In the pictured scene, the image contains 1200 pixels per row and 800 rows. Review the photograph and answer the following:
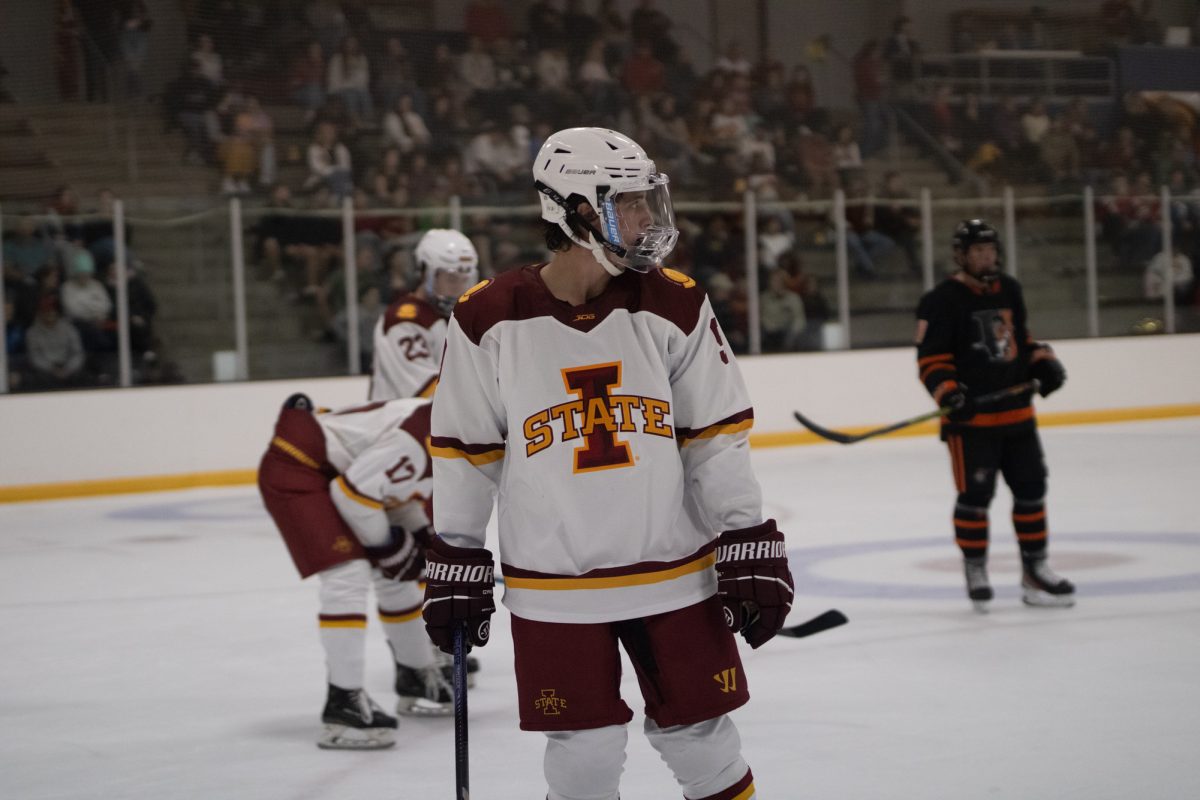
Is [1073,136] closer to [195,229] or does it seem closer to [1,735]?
[195,229]

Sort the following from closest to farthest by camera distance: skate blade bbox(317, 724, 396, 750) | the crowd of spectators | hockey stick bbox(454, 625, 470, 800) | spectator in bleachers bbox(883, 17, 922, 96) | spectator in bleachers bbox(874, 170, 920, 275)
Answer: hockey stick bbox(454, 625, 470, 800) < skate blade bbox(317, 724, 396, 750) < the crowd of spectators < spectator in bleachers bbox(874, 170, 920, 275) < spectator in bleachers bbox(883, 17, 922, 96)

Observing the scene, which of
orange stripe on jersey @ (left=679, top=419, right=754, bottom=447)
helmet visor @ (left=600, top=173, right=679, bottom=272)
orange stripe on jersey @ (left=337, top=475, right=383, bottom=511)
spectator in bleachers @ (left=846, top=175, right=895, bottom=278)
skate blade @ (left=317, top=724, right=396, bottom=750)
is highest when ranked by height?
spectator in bleachers @ (left=846, top=175, right=895, bottom=278)

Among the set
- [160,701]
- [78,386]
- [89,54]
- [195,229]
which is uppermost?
[89,54]

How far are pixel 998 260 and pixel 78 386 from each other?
19.5ft

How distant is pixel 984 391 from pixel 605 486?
3.10 meters

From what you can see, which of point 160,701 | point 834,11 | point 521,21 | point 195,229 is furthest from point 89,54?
point 160,701

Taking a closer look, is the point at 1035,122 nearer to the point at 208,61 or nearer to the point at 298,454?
the point at 208,61

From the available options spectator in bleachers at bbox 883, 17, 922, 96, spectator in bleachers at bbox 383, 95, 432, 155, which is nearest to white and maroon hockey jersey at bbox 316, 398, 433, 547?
spectator in bleachers at bbox 383, 95, 432, 155

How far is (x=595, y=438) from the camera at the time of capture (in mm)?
2268

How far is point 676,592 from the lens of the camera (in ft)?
7.54

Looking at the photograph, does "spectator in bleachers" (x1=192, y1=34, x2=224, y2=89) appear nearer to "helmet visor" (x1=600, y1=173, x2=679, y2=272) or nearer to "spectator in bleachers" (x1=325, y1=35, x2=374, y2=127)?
"spectator in bleachers" (x1=325, y1=35, x2=374, y2=127)

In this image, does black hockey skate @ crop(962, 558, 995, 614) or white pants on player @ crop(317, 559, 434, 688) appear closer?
white pants on player @ crop(317, 559, 434, 688)

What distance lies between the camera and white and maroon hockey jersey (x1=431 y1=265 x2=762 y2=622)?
2.27 metres

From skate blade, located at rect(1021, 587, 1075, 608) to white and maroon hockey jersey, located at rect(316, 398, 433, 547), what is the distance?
86.3 inches
